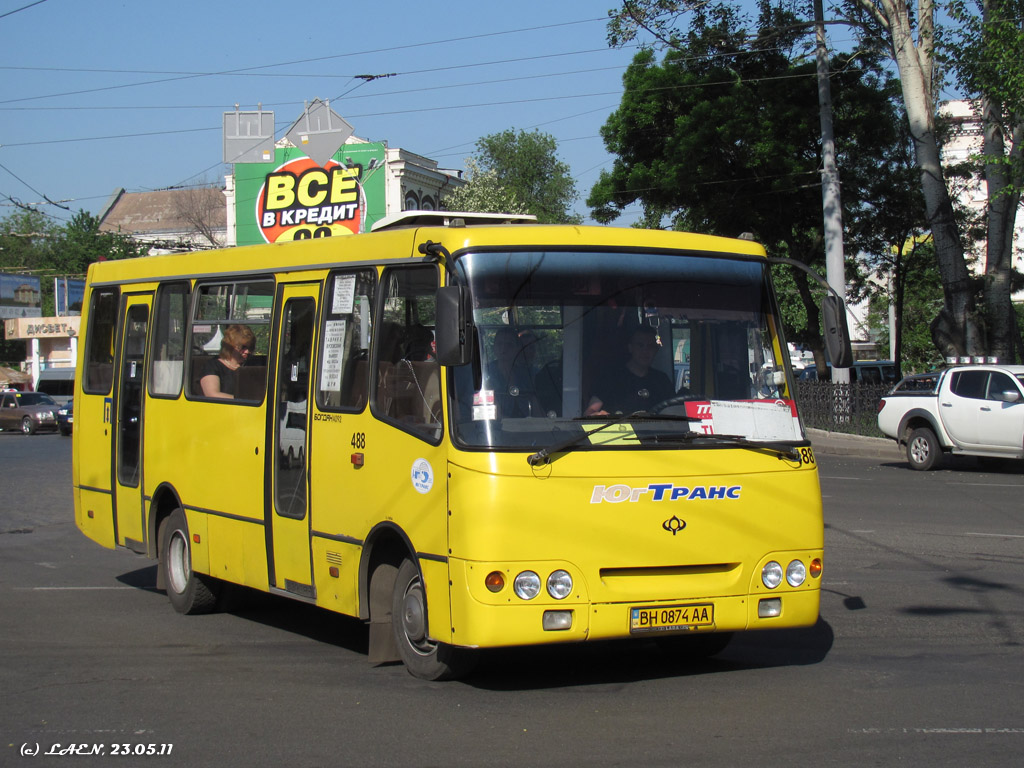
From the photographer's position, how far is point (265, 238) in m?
51.5

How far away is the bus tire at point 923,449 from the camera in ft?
67.9

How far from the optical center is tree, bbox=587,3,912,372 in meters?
33.5

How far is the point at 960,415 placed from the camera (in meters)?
20.1

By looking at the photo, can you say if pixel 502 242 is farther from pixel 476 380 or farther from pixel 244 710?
pixel 244 710

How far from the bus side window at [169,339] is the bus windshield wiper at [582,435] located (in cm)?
432

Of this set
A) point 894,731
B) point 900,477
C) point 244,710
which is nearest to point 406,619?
point 244,710

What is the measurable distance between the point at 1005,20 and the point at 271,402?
→ 1639cm

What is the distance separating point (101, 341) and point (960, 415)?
47.9ft

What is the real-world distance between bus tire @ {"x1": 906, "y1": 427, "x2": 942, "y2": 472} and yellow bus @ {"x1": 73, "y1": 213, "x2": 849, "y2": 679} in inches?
571

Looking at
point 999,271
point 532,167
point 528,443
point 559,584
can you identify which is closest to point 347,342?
point 528,443

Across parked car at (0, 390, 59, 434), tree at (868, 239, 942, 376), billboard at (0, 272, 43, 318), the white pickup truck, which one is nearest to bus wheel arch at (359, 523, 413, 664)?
the white pickup truck

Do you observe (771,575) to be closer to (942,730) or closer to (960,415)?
(942,730)

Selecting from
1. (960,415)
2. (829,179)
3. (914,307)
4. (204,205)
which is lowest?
(960,415)

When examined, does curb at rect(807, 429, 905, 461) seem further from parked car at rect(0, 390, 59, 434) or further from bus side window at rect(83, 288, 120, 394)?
parked car at rect(0, 390, 59, 434)
